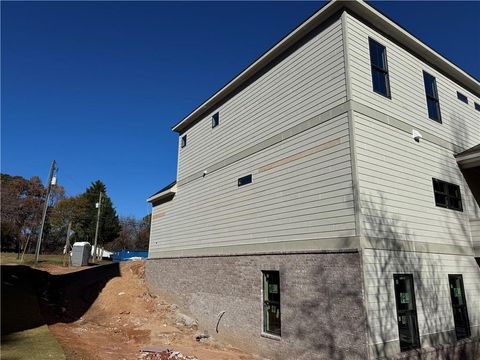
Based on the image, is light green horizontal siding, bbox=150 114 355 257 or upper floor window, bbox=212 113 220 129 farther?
upper floor window, bbox=212 113 220 129

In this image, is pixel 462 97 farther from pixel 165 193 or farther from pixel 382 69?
pixel 165 193

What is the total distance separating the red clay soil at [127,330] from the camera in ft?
35.3

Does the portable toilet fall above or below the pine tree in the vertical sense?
below

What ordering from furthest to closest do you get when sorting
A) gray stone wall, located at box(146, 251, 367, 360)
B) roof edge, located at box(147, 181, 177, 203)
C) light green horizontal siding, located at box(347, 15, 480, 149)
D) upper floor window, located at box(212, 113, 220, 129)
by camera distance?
1. roof edge, located at box(147, 181, 177, 203)
2. upper floor window, located at box(212, 113, 220, 129)
3. light green horizontal siding, located at box(347, 15, 480, 149)
4. gray stone wall, located at box(146, 251, 367, 360)

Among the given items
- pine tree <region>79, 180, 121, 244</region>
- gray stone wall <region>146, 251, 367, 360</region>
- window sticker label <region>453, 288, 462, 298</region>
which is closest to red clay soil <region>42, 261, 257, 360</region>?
gray stone wall <region>146, 251, 367, 360</region>

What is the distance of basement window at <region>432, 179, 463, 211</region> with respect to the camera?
36.9ft

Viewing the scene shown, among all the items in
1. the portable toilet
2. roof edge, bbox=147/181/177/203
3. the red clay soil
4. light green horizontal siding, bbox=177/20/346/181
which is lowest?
the red clay soil

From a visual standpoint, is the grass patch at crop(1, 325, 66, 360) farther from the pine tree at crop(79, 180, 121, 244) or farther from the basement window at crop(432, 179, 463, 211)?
the pine tree at crop(79, 180, 121, 244)

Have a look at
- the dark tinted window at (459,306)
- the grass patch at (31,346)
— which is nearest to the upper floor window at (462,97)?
the dark tinted window at (459,306)

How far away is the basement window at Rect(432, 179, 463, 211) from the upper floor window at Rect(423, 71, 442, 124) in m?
2.39

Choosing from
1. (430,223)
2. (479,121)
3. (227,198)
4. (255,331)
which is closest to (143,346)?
(255,331)

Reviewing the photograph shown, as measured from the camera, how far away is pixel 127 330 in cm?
1424

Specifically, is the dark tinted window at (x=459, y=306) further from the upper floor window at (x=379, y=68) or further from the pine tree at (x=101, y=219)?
the pine tree at (x=101, y=219)

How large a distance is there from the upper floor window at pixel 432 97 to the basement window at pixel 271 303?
7.93 m
